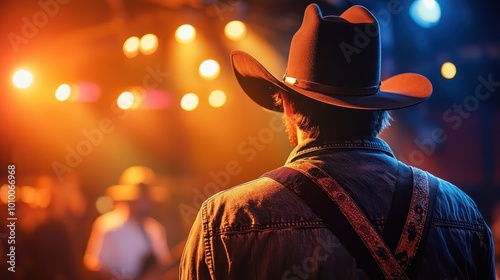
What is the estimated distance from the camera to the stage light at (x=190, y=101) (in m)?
8.58

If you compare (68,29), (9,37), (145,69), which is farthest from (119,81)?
(9,37)

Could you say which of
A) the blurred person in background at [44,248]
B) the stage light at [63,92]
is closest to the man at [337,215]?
the blurred person in background at [44,248]

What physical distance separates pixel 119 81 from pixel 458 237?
6.74 metres

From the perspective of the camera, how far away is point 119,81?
26.1 ft

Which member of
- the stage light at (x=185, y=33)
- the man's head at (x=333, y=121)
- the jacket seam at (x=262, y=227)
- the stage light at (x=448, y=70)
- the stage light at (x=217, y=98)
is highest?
the stage light at (x=185, y=33)

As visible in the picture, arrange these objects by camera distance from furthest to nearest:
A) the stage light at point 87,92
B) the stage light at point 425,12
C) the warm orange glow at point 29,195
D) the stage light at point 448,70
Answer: the stage light at point 87,92
the warm orange glow at point 29,195
the stage light at point 448,70
the stage light at point 425,12

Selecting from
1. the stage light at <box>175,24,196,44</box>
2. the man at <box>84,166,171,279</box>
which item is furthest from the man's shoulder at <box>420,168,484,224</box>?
the stage light at <box>175,24,196,44</box>

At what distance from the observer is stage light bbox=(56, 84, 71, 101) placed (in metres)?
7.75

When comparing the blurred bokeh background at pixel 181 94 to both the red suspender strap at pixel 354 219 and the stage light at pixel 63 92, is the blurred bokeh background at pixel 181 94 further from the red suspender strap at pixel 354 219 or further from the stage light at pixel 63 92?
the red suspender strap at pixel 354 219

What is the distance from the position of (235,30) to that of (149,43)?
3.57 ft

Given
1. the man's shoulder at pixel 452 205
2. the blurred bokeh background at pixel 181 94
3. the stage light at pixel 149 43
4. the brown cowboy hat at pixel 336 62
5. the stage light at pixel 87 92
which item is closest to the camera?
the man's shoulder at pixel 452 205

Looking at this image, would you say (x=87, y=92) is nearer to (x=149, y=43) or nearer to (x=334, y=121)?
(x=149, y=43)

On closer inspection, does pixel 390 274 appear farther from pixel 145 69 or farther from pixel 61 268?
pixel 145 69

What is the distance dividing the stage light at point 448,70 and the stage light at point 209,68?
9.44 feet
